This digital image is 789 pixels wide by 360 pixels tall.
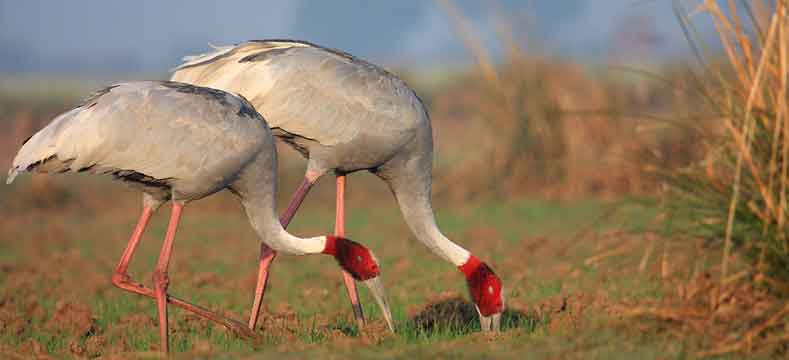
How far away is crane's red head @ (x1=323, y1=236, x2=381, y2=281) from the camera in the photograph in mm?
6871

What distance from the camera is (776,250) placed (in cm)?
550

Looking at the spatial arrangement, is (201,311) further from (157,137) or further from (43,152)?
(43,152)

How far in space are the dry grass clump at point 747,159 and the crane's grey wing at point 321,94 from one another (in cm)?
237

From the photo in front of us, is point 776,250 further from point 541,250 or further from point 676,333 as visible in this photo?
point 541,250

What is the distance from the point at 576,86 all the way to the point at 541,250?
5799mm

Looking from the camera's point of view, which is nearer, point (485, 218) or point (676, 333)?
point (676, 333)

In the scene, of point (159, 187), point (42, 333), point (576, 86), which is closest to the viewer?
point (159, 187)

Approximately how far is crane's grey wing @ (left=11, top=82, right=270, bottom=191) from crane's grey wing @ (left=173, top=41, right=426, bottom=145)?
0.96 meters

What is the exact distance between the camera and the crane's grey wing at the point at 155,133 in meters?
6.50

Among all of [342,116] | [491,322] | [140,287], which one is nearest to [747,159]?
[491,322]

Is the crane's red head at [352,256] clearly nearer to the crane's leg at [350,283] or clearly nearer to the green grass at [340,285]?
the crane's leg at [350,283]

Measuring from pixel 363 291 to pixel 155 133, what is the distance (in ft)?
10.8

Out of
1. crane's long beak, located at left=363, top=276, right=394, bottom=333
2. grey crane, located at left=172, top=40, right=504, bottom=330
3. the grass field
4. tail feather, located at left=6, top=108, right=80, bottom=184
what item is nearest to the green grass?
the grass field

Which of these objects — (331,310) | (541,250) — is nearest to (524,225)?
(541,250)
